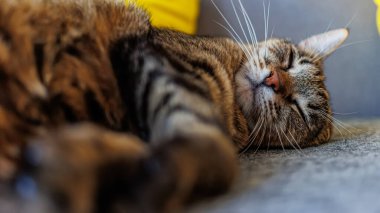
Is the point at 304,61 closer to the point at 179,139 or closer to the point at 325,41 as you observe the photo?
the point at 325,41

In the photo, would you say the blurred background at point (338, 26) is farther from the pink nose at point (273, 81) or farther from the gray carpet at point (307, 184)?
the gray carpet at point (307, 184)

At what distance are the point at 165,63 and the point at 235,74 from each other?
403 millimetres

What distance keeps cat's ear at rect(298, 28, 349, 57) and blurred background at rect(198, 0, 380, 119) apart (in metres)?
0.52

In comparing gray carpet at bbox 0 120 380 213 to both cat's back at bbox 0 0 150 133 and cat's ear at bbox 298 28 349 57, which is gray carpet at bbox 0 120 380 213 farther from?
cat's ear at bbox 298 28 349 57

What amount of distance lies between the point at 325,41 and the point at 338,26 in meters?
0.62

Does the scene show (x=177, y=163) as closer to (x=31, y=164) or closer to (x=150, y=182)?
(x=150, y=182)

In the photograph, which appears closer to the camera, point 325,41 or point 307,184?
point 307,184

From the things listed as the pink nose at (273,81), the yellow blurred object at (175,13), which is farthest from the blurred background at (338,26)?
the pink nose at (273,81)

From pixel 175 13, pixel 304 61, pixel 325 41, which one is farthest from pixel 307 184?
pixel 175 13

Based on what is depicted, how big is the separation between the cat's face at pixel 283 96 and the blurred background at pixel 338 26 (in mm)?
626

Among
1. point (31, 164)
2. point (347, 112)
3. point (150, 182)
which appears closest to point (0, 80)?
point (31, 164)

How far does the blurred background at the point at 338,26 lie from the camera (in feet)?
7.23

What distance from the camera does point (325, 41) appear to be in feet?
5.64

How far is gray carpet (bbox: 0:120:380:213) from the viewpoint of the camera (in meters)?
0.70
